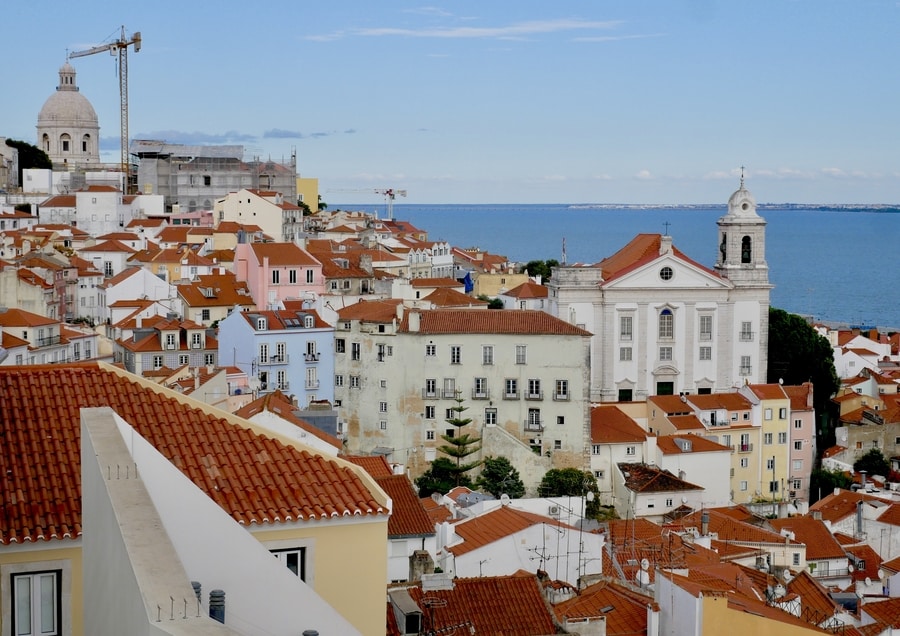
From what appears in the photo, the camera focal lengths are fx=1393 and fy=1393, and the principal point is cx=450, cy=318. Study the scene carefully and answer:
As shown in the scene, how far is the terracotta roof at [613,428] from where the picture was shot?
38406mm

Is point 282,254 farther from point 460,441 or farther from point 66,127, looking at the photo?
point 66,127

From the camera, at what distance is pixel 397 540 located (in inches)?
776

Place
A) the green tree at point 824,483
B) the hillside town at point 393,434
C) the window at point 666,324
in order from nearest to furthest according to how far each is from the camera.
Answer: the hillside town at point 393,434 < the green tree at point 824,483 < the window at point 666,324

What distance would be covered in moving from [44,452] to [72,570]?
681mm

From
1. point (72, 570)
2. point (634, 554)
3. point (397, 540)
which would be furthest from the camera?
point (634, 554)

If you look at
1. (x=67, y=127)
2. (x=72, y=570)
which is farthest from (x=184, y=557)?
(x=67, y=127)

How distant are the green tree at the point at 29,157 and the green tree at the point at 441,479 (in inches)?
2358

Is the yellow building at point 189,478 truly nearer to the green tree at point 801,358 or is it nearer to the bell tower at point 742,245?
the green tree at point 801,358

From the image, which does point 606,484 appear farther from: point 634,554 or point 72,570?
point 72,570

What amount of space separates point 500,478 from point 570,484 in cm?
186

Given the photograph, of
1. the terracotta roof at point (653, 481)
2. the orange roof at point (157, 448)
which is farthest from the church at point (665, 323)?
the orange roof at point (157, 448)

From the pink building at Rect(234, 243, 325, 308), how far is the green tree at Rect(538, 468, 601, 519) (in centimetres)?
1415

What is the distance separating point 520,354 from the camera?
38.4 metres

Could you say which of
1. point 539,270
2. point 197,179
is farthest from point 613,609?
point 197,179
